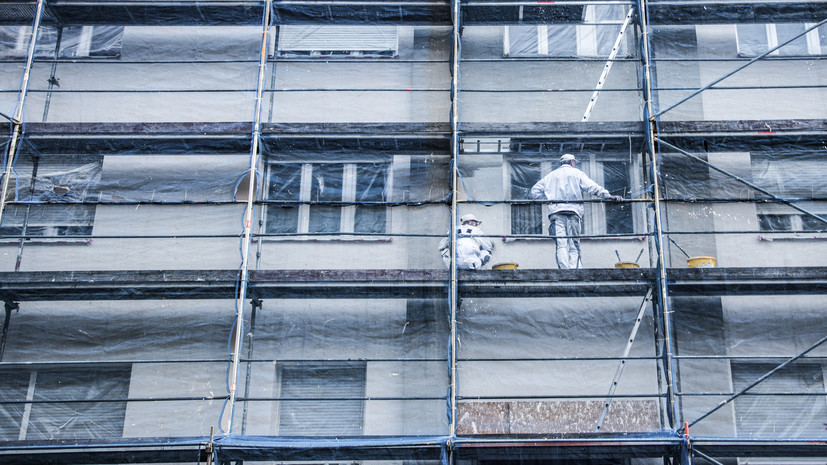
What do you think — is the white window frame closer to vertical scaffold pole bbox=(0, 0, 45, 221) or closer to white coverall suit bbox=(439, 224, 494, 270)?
white coverall suit bbox=(439, 224, 494, 270)

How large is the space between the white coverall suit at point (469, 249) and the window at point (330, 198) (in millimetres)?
1073

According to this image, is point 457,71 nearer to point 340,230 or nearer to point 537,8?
point 537,8

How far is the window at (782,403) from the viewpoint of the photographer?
8.55 meters

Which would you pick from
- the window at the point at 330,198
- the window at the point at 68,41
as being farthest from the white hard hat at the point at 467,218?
the window at the point at 68,41

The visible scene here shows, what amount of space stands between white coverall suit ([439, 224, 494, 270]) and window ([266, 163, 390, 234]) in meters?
1.07

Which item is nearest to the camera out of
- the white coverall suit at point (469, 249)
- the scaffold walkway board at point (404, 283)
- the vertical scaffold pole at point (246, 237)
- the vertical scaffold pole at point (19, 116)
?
the vertical scaffold pole at point (246, 237)

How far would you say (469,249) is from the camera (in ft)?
30.2

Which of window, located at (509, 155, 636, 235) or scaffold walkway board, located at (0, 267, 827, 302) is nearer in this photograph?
scaffold walkway board, located at (0, 267, 827, 302)

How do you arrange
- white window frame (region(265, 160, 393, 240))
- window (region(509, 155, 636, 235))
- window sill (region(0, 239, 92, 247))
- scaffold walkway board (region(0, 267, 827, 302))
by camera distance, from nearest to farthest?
1. scaffold walkway board (region(0, 267, 827, 302))
2. window sill (region(0, 239, 92, 247))
3. window (region(509, 155, 636, 235))
4. white window frame (region(265, 160, 393, 240))

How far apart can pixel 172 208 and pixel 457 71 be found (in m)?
3.88

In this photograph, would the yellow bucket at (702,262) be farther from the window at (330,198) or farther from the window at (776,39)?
the window at (330,198)

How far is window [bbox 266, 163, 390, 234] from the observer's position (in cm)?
995

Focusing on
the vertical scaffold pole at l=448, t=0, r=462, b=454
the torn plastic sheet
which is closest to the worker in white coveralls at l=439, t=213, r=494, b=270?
the vertical scaffold pole at l=448, t=0, r=462, b=454

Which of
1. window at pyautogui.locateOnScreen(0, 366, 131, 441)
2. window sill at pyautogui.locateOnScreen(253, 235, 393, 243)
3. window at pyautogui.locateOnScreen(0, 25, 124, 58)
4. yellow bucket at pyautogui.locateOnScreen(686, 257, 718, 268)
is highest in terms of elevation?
window at pyautogui.locateOnScreen(0, 25, 124, 58)
